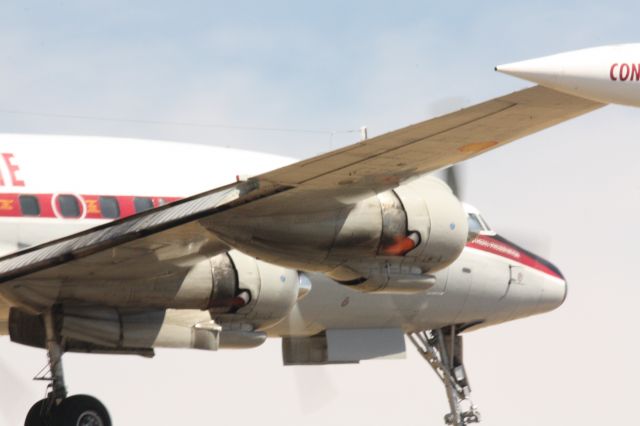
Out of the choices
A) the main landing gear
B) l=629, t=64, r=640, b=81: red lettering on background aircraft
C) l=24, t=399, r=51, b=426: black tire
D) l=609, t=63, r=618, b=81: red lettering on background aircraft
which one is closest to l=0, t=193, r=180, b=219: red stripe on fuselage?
the main landing gear

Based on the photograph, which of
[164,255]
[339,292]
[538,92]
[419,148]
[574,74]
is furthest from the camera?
[339,292]

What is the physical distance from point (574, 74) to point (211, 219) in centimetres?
550

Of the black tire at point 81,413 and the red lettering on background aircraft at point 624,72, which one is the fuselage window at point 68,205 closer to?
the black tire at point 81,413

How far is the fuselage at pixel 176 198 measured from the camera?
20.7 metres

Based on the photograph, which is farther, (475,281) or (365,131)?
(475,281)

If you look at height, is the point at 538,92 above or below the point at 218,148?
below

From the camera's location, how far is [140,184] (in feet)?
71.7

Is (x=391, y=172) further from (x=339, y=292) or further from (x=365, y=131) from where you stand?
(x=339, y=292)

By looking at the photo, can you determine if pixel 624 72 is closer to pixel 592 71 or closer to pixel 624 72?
pixel 624 72

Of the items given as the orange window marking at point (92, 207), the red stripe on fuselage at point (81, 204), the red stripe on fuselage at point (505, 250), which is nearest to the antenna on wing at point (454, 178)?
the red stripe on fuselage at point (505, 250)

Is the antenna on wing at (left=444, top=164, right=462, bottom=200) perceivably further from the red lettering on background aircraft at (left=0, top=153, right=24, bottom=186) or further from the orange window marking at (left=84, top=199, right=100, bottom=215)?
the red lettering on background aircraft at (left=0, top=153, right=24, bottom=186)

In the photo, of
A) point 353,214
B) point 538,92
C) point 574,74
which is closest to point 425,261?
point 353,214

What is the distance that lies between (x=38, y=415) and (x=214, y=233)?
15.9 feet

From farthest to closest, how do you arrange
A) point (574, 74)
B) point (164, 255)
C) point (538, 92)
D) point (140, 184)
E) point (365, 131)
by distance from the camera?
point (140, 184)
point (164, 255)
point (365, 131)
point (538, 92)
point (574, 74)
